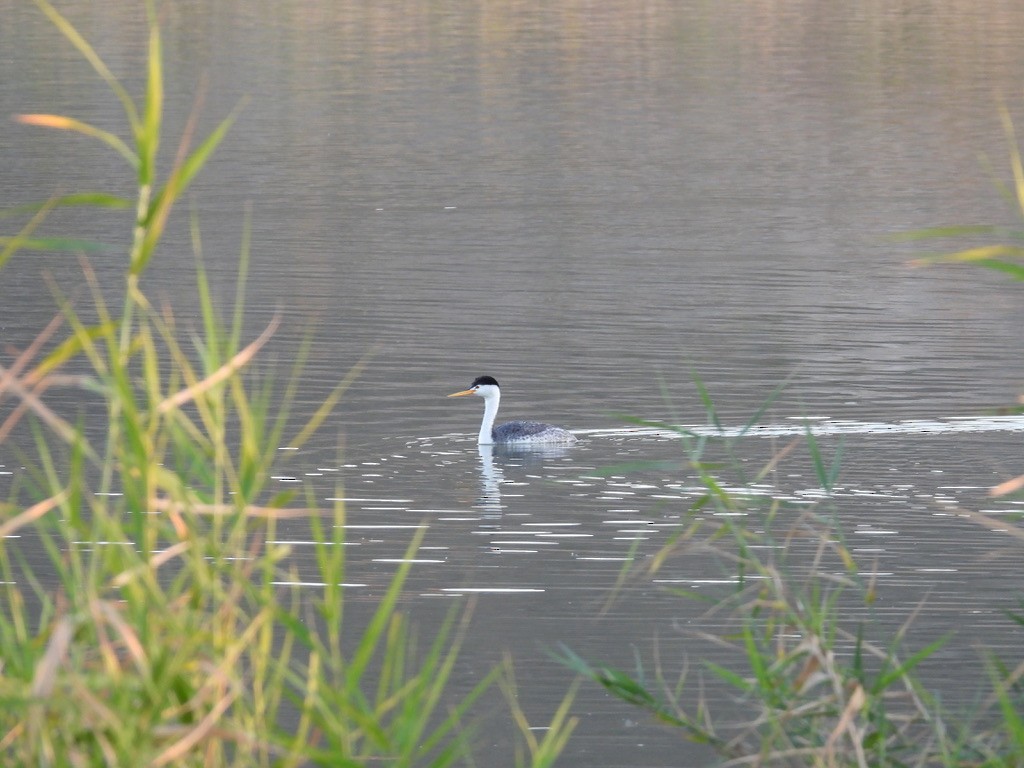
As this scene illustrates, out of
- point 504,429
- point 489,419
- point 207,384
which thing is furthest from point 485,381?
point 207,384

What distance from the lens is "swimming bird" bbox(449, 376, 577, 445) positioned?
44.0ft

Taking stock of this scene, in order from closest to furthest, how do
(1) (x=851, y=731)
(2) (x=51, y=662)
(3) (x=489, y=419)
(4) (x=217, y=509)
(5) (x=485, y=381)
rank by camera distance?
1. (2) (x=51, y=662)
2. (4) (x=217, y=509)
3. (1) (x=851, y=731)
4. (3) (x=489, y=419)
5. (5) (x=485, y=381)

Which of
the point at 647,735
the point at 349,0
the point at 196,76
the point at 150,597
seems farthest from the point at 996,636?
the point at 349,0

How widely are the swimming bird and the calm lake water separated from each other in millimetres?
142

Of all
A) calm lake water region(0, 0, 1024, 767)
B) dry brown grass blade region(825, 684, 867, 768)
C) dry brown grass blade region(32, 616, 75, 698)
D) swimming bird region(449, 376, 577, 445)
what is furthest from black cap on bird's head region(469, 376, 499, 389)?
dry brown grass blade region(32, 616, 75, 698)

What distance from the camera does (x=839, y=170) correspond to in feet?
96.3

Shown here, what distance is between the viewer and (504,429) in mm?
13625

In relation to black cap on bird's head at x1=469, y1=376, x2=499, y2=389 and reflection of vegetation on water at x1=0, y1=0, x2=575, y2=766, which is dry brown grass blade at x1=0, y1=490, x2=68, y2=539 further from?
black cap on bird's head at x1=469, y1=376, x2=499, y2=389

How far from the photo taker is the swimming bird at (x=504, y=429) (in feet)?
44.0

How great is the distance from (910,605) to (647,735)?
7.49ft

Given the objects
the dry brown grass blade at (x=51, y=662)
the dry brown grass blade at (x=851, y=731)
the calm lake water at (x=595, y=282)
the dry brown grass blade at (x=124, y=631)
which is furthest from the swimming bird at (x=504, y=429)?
the dry brown grass blade at (x=51, y=662)

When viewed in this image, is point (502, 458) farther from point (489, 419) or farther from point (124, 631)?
point (124, 631)

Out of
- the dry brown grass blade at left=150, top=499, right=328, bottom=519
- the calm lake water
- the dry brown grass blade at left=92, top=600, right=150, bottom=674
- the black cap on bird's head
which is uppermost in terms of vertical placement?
the dry brown grass blade at left=150, top=499, right=328, bottom=519

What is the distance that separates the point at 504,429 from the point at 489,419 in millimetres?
416
